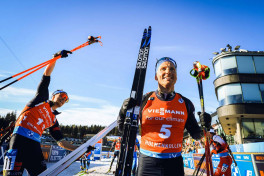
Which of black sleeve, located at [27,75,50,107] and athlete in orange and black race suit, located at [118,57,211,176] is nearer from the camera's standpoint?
athlete in orange and black race suit, located at [118,57,211,176]

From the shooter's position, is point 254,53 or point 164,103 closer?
point 164,103

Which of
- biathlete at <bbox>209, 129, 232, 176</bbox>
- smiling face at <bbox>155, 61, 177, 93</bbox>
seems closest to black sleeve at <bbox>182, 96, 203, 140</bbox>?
smiling face at <bbox>155, 61, 177, 93</bbox>

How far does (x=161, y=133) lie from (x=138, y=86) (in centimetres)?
83

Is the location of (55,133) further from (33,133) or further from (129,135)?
(129,135)

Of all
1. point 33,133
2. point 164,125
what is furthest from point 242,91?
point 33,133

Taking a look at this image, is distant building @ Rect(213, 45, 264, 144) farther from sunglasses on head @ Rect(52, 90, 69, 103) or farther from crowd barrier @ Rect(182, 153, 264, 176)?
sunglasses on head @ Rect(52, 90, 69, 103)

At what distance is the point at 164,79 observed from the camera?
2.34 metres

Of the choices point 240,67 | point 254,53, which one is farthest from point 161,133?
point 254,53

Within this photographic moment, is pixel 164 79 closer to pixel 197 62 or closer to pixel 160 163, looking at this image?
pixel 160 163

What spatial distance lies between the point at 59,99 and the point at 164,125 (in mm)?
2950

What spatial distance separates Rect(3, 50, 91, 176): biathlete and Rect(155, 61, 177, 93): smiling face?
240 centimetres

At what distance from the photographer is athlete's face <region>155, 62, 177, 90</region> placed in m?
2.29

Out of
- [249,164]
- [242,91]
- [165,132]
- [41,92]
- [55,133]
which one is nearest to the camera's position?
[165,132]

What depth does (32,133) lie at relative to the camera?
328 cm
